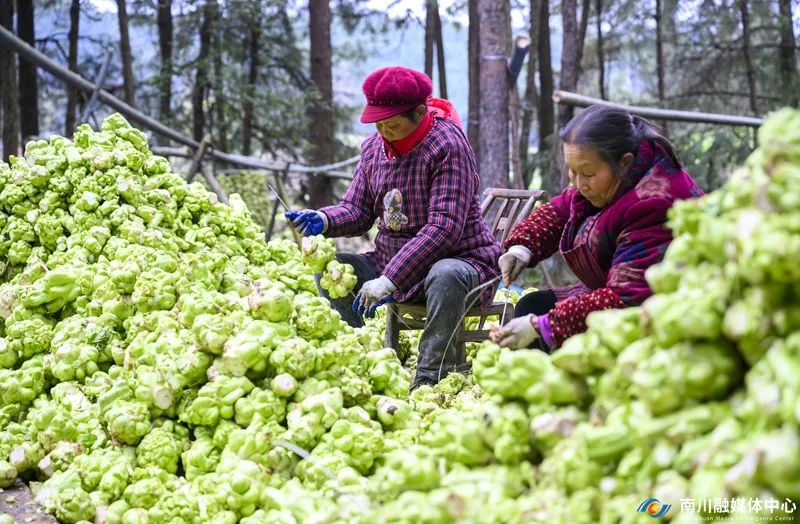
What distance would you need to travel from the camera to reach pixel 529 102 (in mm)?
13367

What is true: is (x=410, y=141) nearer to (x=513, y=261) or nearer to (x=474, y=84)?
(x=513, y=261)

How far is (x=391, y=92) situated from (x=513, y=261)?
3.04 ft

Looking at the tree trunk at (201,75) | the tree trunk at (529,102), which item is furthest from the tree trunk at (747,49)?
the tree trunk at (201,75)

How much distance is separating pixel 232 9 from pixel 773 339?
1060 cm

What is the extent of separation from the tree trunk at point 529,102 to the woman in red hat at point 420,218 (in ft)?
16.3

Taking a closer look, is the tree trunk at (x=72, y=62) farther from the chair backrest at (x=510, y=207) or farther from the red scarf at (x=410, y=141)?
the red scarf at (x=410, y=141)

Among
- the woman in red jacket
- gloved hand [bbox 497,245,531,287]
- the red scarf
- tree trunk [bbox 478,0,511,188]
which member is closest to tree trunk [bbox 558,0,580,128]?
tree trunk [bbox 478,0,511,188]

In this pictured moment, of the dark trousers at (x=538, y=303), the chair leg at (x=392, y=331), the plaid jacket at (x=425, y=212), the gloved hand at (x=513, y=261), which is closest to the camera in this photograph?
the gloved hand at (x=513, y=261)

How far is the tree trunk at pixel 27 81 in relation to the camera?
942cm

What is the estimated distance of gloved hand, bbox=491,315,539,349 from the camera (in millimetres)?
2521

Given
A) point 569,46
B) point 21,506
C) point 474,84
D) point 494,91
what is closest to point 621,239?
point 21,506

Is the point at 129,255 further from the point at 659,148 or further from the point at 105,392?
the point at 659,148

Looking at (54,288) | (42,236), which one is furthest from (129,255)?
(42,236)

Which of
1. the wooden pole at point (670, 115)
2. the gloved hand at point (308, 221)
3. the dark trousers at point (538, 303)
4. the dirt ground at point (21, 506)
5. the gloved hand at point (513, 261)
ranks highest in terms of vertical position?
the wooden pole at point (670, 115)
